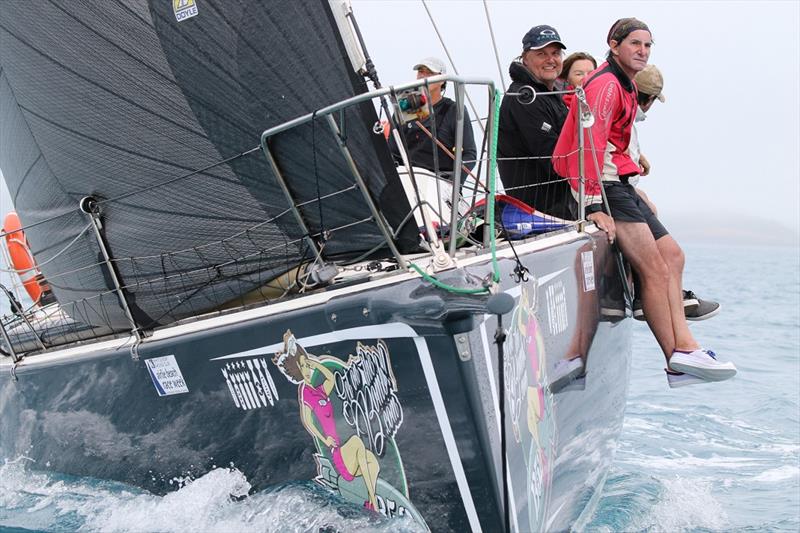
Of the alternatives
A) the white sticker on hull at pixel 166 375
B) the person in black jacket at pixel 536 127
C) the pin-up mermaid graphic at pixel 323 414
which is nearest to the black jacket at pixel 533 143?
the person in black jacket at pixel 536 127

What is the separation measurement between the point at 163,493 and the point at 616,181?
2464 mm

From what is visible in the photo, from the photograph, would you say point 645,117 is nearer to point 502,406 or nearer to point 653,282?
point 653,282

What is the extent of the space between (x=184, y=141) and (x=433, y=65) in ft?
6.49

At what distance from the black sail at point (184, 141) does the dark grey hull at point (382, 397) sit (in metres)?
→ 0.28

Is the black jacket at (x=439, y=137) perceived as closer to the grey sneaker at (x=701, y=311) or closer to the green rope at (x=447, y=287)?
the grey sneaker at (x=701, y=311)

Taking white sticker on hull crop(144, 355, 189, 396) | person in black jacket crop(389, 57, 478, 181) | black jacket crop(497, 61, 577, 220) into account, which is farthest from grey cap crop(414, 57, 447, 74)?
white sticker on hull crop(144, 355, 189, 396)

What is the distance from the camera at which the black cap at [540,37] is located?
4.23m

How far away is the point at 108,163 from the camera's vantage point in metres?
3.72

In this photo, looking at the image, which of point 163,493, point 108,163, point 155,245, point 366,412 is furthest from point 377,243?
point 163,493

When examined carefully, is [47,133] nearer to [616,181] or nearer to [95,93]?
[95,93]

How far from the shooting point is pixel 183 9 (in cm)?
337

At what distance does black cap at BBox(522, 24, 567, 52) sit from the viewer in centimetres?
423

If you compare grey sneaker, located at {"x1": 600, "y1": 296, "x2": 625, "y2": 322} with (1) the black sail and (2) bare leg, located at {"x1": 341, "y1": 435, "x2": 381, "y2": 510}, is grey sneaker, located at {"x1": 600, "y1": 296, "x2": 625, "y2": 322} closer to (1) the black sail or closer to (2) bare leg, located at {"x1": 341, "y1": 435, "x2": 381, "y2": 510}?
(1) the black sail

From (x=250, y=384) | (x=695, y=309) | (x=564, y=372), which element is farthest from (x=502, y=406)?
(x=695, y=309)
